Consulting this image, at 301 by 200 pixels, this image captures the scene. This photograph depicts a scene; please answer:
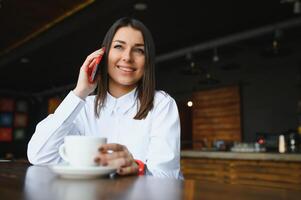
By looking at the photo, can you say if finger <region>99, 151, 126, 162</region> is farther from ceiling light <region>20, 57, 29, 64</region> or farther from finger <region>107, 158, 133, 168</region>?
→ ceiling light <region>20, 57, 29, 64</region>

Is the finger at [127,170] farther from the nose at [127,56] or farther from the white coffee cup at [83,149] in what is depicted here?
the nose at [127,56]

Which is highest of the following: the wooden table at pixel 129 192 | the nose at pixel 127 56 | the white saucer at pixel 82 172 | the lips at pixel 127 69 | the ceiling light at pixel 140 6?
the ceiling light at pixel 140 6

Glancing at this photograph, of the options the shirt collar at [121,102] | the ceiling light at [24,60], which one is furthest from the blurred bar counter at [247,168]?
the ceiling light at [24,60]

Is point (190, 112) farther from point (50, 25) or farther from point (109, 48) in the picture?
point (109, 48)

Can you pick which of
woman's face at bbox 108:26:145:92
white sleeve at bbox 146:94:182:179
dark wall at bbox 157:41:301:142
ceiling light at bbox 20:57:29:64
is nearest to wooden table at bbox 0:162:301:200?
white sleeve at bbox 146:94:182:179

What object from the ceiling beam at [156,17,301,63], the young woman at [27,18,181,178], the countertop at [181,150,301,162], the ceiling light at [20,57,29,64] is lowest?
the countertop at [181,150,301,162]

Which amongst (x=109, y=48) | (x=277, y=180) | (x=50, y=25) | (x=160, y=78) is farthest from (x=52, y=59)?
(x=109, y=48)

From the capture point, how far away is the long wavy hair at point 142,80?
118 centimetres

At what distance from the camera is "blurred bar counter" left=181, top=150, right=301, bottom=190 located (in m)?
3.32

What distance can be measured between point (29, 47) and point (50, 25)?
3.84 feet

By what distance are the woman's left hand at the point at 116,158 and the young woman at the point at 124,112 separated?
0.67 feet

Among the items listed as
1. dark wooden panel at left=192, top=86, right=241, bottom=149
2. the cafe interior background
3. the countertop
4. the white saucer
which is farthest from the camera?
dark wooden panel at left=192, top=86, right=241, bottom=149

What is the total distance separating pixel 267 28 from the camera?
525 cm

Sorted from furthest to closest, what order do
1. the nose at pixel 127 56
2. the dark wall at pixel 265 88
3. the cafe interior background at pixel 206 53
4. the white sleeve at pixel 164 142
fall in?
the dark wall at pixel 265 88
the cafe interior background at pixel 206 53
the nose at pixel 127 56
the white sleeve at pixel 164 142
